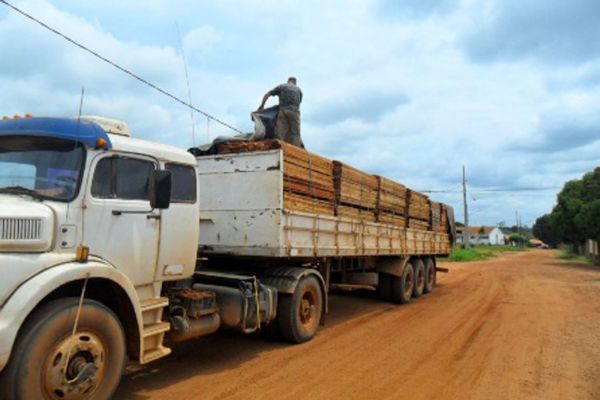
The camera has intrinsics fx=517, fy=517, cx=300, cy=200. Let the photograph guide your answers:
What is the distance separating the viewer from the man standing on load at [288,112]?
28.6 feet

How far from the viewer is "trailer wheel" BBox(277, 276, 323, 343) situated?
745 centimetres

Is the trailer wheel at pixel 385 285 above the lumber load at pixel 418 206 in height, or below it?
below

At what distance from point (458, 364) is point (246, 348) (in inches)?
113

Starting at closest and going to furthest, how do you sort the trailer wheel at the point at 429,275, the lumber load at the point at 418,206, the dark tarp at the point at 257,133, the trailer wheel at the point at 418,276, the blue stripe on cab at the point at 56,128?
1. the blue stripe on cab at the point at 56,128
2. the dark tarp at the point at 257,133
3. the lumber load at the point at 418,206
4. the trailer wheel at the point at 418,276
5. the trailer wheel at the point at 429,275

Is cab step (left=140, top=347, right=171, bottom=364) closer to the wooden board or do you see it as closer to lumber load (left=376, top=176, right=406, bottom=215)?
the wooden board

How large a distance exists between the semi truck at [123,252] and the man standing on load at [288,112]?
1.46 metres

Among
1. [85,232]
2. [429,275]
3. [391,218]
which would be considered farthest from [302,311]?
[429,275]

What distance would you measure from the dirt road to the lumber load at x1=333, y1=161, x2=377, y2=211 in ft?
7.29

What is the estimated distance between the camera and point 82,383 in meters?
4.13

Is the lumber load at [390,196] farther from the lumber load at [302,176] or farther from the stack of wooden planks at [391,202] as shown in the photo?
the lumber load at [302,176]

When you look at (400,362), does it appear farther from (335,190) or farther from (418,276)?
(418,276)

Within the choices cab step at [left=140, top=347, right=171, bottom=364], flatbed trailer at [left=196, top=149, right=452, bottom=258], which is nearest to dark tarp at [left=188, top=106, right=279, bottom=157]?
flatbed trailer at [left=196, top=149, right=452, bottom=258]

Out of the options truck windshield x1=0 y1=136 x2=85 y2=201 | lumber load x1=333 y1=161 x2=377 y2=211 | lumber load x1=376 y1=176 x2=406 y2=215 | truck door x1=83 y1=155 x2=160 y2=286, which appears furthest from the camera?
lumber load x1=376 y1=176 x2=406 y2=215

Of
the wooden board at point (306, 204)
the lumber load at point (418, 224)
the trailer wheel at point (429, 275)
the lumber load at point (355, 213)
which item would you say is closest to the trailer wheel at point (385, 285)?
the lumber load at point (418, 224)
